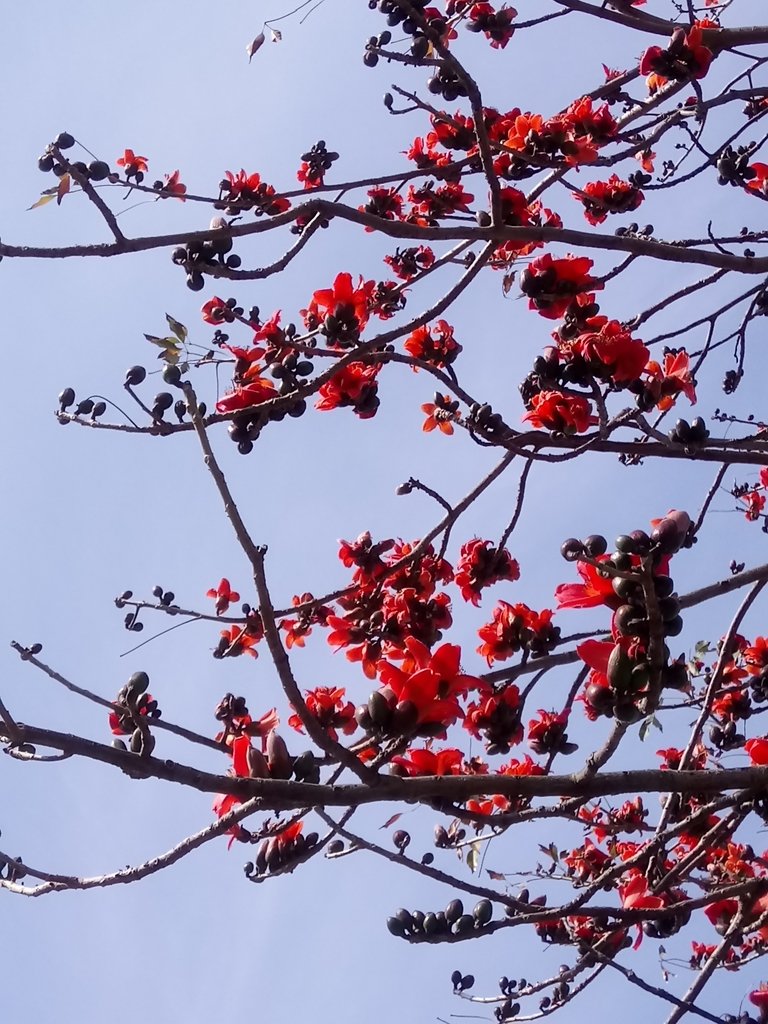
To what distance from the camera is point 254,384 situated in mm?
2635

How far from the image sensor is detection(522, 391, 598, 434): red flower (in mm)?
2455

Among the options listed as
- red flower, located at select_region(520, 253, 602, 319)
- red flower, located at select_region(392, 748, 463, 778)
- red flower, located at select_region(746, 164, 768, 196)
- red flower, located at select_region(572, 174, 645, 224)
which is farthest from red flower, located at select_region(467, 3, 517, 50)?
red flower, located at select_region(392, 748, 463, 778)

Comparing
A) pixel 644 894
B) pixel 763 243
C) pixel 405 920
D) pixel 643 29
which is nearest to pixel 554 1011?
pixel 644 894

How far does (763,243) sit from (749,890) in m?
2.45

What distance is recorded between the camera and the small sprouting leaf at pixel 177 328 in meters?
1.72

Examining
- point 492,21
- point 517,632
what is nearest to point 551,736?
point 517,632

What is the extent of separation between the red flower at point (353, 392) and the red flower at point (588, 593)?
1.47m

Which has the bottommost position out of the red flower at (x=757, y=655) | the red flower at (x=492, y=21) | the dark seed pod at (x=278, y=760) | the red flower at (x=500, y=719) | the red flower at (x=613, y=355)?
the dark seed pod at (x=278, y=760)

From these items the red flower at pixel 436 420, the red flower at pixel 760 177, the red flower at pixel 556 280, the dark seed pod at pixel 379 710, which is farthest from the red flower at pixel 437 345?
the dark seed pod at pixel 379 710

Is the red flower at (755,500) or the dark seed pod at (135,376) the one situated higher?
the red flower at (755,500)

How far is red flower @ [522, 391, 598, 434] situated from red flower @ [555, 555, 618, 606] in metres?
0.95

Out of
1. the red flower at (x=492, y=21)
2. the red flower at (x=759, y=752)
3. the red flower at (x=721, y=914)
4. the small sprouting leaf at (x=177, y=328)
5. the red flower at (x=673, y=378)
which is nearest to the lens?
the small sprouting leaf at (x=177, y=328)

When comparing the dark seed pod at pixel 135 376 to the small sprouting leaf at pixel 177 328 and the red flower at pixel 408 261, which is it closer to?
the small sprouting leaf at pixel 177 328

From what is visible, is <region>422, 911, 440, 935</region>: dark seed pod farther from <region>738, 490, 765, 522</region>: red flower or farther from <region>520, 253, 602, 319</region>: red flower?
<region>738, 490, 765, 522</region>: red flower
